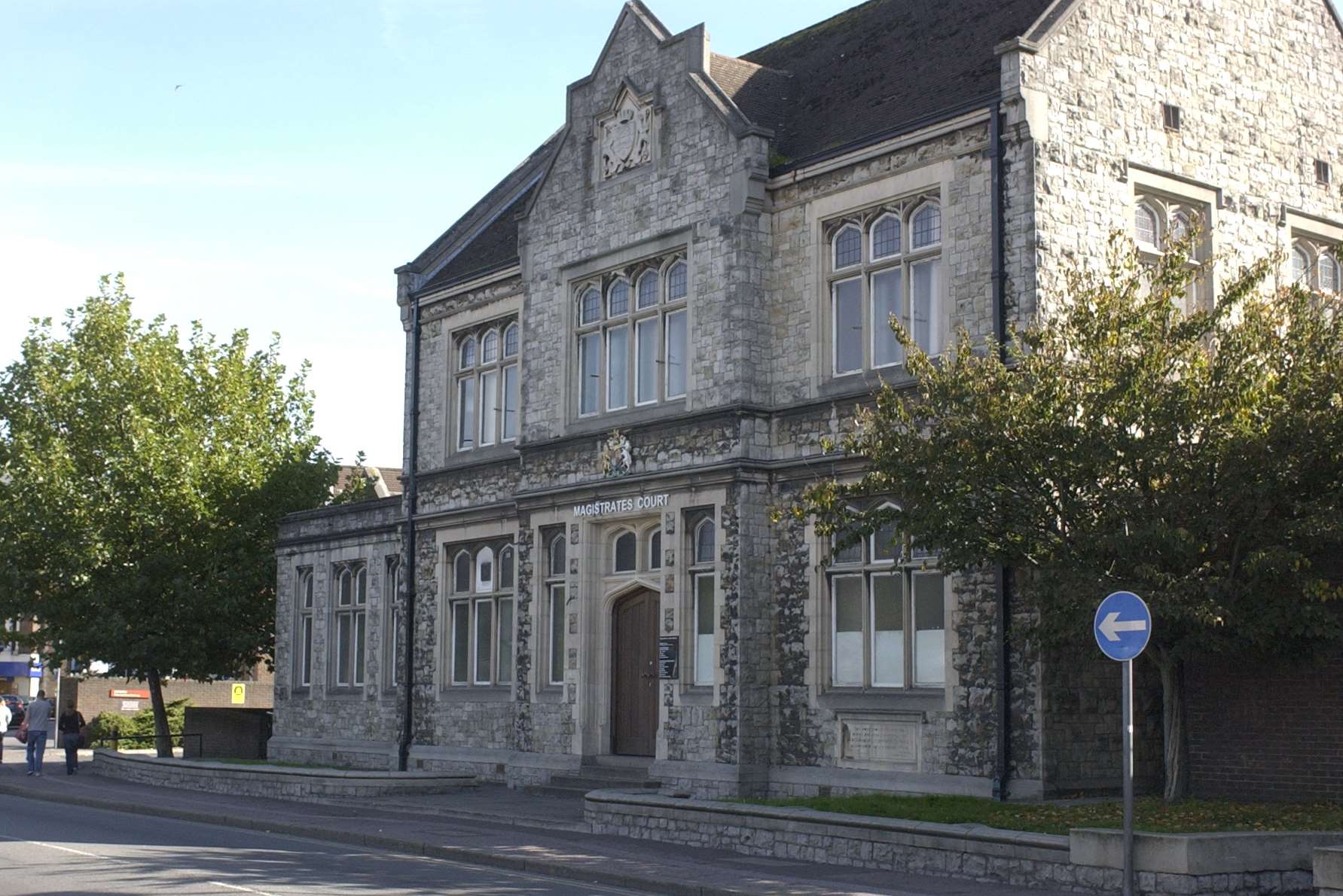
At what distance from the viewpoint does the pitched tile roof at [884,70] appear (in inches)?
825

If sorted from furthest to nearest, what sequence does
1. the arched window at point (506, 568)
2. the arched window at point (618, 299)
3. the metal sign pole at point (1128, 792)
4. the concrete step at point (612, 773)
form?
1. the arched window at point (506, 568)
2. the arched window at point (618, 299)
3. the concrete step at point (612, 773)
4. the metal sign pole at point (1128, 792)

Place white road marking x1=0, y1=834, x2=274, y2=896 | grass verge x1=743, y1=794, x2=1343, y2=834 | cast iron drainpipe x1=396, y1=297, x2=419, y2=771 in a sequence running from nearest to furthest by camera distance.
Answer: white road marking x1=0, y1=834, x2=274, y2=896 → grass verge x1=743, y1=794, x2=1343, y2=834 → cast iron drainpipe x1=396, y1=297, x2=419, y2=771

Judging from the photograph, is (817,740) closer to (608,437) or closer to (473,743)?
(608,437)

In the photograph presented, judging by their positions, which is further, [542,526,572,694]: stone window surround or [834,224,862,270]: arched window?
[542,526,572,694]: stone window surround

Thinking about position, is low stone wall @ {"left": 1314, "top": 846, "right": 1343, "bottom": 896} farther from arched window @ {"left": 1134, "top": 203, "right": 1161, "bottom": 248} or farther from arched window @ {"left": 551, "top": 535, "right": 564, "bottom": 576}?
arched window @ {"left": 551, "top": 535, "right": 564, "bottom": 576}

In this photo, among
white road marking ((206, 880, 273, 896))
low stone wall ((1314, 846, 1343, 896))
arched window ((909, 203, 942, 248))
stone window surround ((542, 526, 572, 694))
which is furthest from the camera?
stone window surround ((542, 526, 572, 694))

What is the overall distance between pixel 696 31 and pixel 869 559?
7924mm

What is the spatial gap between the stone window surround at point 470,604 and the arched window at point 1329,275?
41.5ft

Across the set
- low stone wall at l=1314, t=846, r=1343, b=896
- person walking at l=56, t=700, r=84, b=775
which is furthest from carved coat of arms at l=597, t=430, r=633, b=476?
person walking at l=56, t=700, r=84, b=775

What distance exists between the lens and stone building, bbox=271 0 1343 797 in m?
19.5

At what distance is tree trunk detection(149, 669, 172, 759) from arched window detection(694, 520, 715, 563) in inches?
657

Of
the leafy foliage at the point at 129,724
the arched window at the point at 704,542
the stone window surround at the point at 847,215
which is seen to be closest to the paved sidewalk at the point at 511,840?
the arched window at the point at 704,542

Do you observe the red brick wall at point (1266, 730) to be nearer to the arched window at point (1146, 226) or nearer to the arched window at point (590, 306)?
the arched window at point (1146, 226)

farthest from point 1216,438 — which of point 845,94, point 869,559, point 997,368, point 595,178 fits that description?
point 595,178
